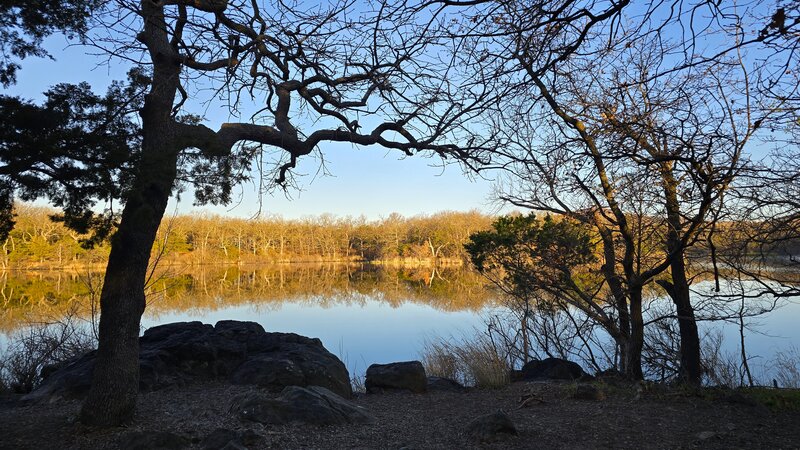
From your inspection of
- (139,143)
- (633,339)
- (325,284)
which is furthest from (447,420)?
(325,284)

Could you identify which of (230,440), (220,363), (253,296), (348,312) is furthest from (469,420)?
(253,296)

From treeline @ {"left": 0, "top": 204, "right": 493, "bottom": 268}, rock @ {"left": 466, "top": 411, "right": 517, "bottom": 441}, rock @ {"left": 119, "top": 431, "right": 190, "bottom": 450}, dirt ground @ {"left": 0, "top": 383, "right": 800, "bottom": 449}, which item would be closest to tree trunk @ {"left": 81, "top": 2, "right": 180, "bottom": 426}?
dirt ground @ {"left": 0, "top": 383, "right": 800, "bottom": 449}

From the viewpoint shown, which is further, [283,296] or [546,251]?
[283,296]

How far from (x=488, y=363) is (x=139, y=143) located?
5064 mm

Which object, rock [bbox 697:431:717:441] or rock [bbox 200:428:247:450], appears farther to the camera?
rock [bbox 697:431:717:441]

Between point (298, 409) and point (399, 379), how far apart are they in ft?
7.16

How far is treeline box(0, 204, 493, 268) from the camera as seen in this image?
128ft

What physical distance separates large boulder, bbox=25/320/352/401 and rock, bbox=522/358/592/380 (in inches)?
103

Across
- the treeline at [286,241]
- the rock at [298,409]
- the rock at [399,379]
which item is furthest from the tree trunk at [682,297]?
the treeline at [286,241]

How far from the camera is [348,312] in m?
20.7

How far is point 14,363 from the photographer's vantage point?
7.33 m

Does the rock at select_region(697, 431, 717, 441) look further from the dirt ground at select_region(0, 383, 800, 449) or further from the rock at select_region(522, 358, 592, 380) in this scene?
the rock at select_region(522, 358, 592, 380)

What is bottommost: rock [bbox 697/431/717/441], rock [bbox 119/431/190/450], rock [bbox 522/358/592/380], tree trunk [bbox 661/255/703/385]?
rock [bbox 522/358/592/380]

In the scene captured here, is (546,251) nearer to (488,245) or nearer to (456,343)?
(488,245)
